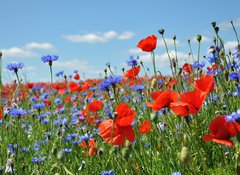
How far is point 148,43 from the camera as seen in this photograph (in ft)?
8.29

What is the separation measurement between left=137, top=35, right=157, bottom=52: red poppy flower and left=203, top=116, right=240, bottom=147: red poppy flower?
114 cm

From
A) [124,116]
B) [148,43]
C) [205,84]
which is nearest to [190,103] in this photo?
[205,84]

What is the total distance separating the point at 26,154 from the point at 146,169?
165 cm

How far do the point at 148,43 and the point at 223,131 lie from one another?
1.19 meters

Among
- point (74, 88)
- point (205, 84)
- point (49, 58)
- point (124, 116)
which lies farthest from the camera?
point (74, 88)

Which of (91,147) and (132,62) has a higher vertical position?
(132,62)

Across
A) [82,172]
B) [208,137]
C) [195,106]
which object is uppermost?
[195,106]

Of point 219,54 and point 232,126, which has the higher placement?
point 219,54

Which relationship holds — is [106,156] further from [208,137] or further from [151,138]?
[208,137]

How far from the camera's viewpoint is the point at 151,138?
284 centimetres

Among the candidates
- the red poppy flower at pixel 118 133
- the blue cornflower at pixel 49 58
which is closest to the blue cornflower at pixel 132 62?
the blue cornflower at pixel 49 58

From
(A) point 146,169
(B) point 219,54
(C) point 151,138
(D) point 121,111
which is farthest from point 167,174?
(B) point 219,54

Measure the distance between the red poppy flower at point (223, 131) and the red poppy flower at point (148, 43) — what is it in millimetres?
1145

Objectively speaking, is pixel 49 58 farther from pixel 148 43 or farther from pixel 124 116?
pixel 124 116
